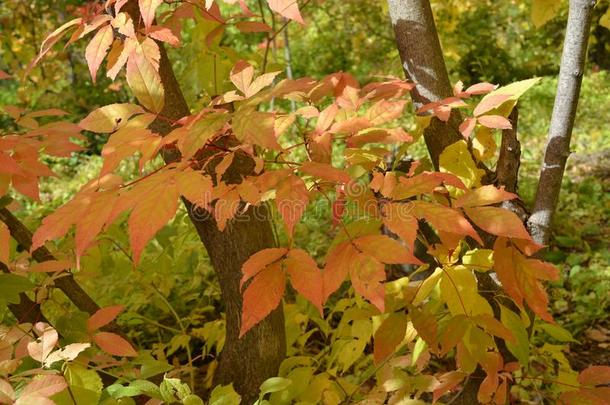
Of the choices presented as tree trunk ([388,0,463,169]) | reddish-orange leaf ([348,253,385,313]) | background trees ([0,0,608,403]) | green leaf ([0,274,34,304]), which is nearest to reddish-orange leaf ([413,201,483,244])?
background trees ([0,0,608,403])

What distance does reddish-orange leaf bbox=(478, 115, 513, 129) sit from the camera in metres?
1.10

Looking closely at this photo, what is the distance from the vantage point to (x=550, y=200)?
134 centimetres

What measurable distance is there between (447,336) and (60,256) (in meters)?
1.09

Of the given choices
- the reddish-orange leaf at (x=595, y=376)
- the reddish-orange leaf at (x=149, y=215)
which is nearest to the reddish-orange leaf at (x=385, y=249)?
the reddish-orange leaf at (x=149, y=215)

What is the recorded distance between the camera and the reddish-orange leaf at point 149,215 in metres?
0.77

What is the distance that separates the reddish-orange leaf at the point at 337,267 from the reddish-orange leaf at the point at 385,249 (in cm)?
2

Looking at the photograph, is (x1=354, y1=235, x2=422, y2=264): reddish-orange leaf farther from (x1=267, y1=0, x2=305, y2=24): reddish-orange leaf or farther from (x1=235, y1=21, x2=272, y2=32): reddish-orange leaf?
(x1=235, y1=21, x2=272, y2=32): reddish-orange leaf

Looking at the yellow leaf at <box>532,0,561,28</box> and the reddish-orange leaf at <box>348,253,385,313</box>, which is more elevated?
the yellow leaf at <box>532,0,561,28</box>

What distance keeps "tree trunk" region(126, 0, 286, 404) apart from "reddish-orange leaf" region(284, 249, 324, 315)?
0.60 meters

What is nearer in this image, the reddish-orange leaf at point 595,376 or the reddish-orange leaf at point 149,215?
the reddish-orange leaf at point 149,215

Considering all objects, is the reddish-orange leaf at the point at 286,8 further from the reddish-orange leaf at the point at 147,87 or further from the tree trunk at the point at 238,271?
the tree trunk at the point at 238,271

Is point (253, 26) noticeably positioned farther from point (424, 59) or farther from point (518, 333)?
point (518, 333)

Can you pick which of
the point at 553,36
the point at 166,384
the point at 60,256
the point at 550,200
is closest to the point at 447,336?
the point at 550,200

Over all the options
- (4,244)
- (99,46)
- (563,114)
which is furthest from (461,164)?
(4,244)
